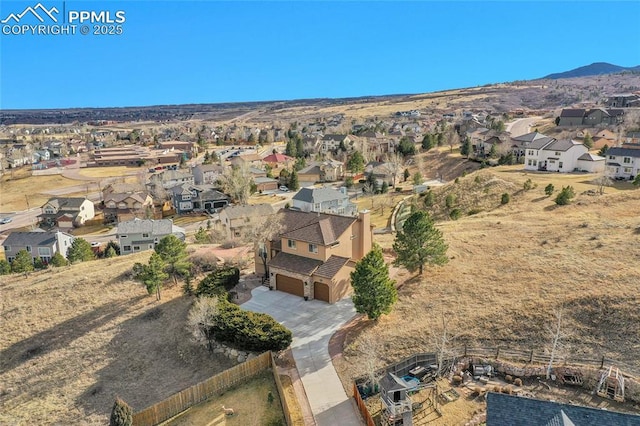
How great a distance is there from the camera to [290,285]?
3638 cm

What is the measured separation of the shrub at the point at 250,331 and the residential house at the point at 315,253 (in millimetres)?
6595

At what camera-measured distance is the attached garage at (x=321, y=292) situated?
34.4 metres

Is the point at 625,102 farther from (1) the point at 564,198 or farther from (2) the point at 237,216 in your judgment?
(2) the point at 237,216

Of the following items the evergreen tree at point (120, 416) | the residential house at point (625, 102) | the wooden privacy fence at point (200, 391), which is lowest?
the wooden privacy fence at point (200, 391)

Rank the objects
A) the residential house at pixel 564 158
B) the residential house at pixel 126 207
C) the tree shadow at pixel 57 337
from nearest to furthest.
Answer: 1. the tree shadow at pixel 57 337
2. the residential house at pixel 564 158
3. the residential house at pixel 126 207

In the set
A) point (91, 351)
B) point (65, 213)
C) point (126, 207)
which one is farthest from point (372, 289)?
point (65, 213)

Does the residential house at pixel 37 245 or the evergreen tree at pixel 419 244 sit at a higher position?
the evergreen tree at pixel 419 244

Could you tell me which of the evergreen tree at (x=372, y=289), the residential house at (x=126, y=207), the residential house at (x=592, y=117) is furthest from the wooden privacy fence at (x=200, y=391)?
the residential house at (x=592, y=117)

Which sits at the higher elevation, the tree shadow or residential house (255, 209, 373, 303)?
residential house (255, 209, 373, 303)

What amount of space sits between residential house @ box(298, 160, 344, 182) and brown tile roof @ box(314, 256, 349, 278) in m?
70.1

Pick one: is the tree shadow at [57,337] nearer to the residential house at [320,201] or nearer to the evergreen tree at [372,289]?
the evergreen tree at [372,289]

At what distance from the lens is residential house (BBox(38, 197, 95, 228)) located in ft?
290

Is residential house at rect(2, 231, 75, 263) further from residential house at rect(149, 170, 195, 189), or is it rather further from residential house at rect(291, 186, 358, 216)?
residential house at rect(149, 170, 195, 189)

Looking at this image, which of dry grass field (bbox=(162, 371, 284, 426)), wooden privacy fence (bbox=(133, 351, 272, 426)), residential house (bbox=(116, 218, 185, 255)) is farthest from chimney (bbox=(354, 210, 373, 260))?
residential house (bbox=(116, 218, 185, 255))
